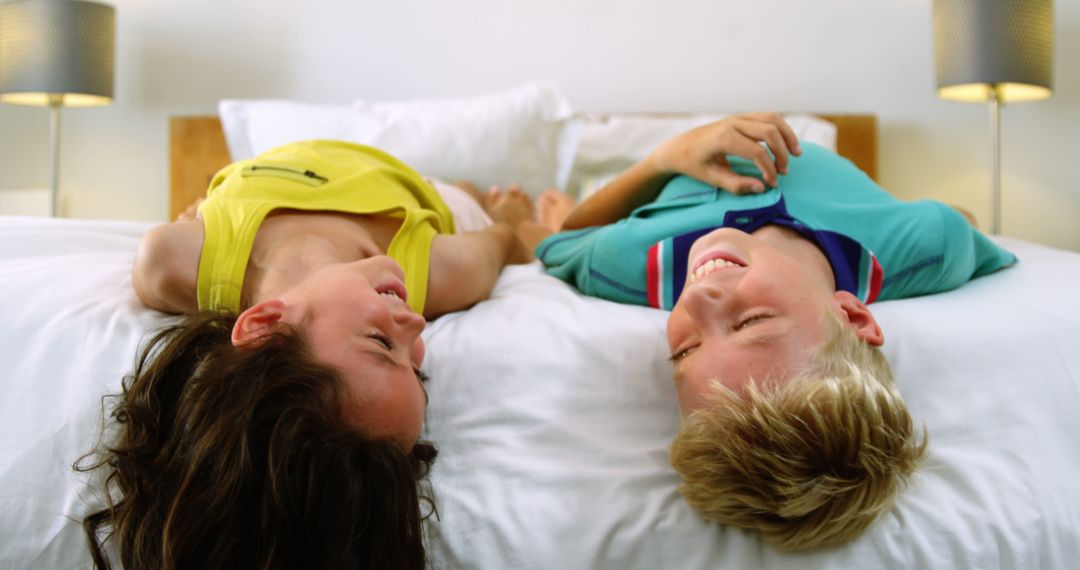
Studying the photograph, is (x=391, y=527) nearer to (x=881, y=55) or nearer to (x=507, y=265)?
(x=507, y=265)

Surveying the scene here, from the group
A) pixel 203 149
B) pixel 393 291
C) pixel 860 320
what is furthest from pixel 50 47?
pixel 860 320

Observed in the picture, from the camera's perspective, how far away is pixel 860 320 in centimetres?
92

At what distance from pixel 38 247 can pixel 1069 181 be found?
2.72m

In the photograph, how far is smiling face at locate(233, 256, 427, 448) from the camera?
0.79m

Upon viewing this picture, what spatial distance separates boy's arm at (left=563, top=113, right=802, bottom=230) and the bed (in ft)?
0.90

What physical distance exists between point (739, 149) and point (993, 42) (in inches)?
56.0

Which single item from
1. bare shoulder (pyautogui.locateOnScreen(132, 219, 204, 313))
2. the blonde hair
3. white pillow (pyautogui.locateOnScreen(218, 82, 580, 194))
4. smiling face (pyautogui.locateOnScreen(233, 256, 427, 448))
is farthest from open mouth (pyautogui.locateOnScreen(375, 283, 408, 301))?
white pillow (pyautogui.locateOnScreen(218, 82, 580, 194))

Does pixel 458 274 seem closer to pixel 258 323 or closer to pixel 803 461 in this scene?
pixel 258 323

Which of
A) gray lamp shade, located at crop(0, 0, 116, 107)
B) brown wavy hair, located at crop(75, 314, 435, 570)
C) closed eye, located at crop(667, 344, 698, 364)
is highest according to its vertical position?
gray lamp shade, located at crop(0, 0, 116, 107)

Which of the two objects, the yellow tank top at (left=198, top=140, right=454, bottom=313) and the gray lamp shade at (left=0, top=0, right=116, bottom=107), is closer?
the yellow tank top at (left=198, top=140, right=454, bottom=313)

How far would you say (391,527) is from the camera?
0.72 meters

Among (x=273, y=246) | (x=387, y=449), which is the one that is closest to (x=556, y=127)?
(x=273, y=246)

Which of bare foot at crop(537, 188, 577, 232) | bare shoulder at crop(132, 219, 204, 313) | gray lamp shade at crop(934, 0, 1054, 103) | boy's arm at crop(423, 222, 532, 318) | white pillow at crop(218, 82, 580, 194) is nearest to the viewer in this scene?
bare shoulder at crop(132, 219, 204, 313)

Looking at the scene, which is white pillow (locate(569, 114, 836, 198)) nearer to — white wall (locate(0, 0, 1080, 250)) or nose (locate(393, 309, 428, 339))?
white wall (locate(0, 0, 1080, 250))
